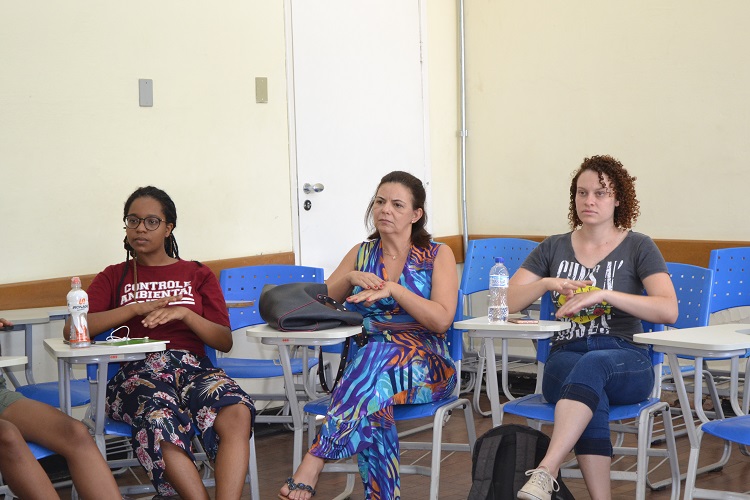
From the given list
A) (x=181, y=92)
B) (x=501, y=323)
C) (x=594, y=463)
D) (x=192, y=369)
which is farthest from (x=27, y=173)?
(x=594, y=463)

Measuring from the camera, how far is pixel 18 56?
165 inches

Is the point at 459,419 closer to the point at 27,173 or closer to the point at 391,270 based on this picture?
the point at 391,270

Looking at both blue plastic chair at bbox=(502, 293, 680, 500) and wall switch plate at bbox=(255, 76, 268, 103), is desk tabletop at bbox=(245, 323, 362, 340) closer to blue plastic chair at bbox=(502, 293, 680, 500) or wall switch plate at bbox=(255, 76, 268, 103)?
blue plastic chair at bbox=(502, 293, 680, 500)

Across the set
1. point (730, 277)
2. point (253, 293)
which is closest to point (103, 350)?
point (253, 293)

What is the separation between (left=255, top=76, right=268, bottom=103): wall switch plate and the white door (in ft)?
0.64

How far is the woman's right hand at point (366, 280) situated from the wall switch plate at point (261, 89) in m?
1.96

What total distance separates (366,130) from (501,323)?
9.54 feet

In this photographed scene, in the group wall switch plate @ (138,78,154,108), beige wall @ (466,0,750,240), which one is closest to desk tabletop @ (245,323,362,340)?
wall switch plate @ (138,78,154,108)

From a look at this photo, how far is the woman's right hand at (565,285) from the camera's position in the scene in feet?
11.0

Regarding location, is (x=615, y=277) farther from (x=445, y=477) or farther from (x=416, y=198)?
(x=445, y=477)

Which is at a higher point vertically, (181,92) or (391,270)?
(181,92)

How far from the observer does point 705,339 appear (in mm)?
2822

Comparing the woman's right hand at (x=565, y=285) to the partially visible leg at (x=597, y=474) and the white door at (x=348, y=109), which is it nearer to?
the partially visible leg at (x=597, y=474)

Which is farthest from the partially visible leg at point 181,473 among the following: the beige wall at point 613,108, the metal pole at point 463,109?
the metal pole at point 463,109
